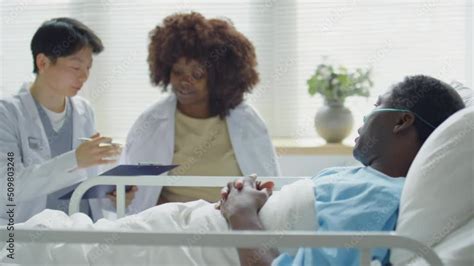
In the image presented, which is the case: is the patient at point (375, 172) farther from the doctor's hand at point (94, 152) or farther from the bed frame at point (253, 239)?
the doctor's hand at point (94, 152)

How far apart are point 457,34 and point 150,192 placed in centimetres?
181

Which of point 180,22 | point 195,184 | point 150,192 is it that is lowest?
point 150,192

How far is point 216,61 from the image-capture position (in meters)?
2.88

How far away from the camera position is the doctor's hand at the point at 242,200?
1.78 meters

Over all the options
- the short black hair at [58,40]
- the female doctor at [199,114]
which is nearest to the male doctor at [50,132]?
the short black hair at [58,40]

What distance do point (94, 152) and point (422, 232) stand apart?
1254 mm

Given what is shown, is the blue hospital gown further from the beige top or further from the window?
the window

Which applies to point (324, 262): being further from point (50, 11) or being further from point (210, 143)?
point (50, 11)

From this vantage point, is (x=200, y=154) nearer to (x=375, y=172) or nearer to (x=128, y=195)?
(x=128, y=195)

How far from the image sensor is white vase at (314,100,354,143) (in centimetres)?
346

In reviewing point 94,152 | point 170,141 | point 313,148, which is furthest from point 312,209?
point 313,148

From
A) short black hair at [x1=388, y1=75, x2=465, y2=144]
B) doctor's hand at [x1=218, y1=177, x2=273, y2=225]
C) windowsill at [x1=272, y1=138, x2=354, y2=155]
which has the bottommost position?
windowsill at [x1=272, y1=138, x2=354, y2=155]

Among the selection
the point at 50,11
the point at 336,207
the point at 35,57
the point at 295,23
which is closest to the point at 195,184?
the point at 336,207

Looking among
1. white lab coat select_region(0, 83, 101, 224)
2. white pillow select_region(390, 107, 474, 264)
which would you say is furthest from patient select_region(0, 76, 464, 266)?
white lab coat select_region(0, 83, 101, 224)
